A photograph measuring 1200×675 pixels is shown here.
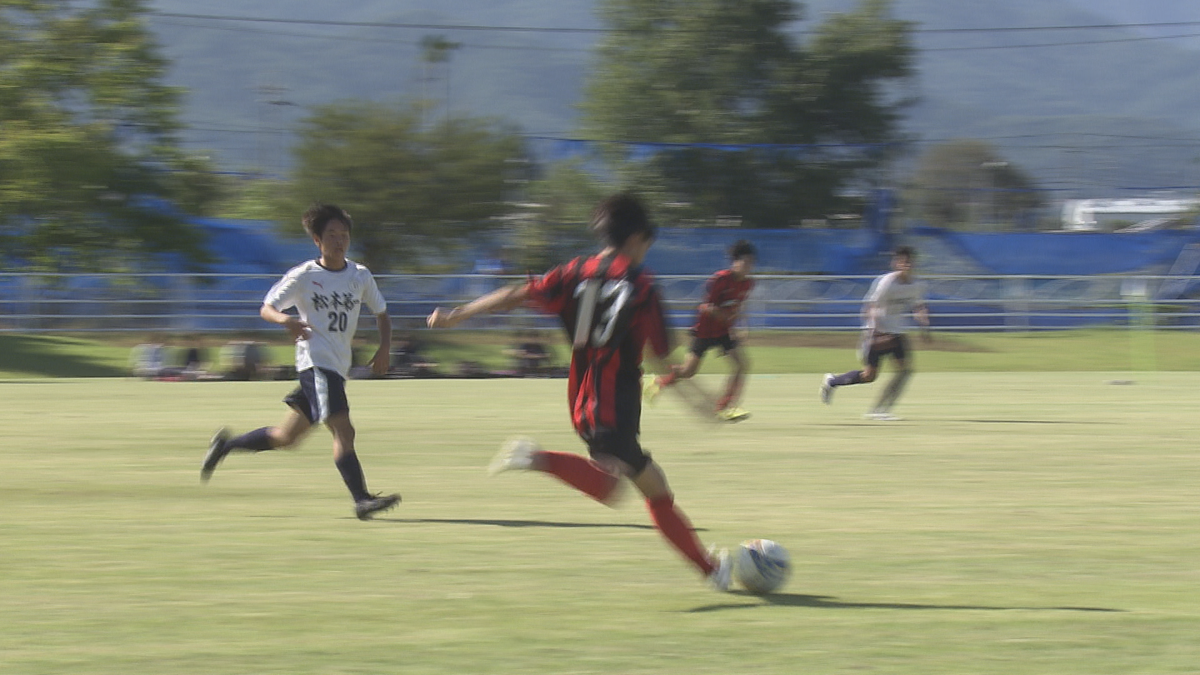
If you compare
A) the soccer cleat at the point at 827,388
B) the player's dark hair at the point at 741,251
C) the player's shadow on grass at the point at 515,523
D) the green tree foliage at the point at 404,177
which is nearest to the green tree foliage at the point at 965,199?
the green tree foliage at the point at 404,177

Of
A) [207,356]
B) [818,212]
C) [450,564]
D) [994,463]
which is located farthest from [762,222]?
[450,564]

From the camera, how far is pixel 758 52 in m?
54.8

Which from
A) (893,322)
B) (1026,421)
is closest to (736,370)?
(893,322)

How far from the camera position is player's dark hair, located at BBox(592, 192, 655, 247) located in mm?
6027

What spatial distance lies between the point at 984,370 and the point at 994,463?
14.9 m

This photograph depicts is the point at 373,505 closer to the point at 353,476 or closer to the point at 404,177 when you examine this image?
the point at 353,476

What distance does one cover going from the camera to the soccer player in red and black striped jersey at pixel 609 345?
6.06 meters

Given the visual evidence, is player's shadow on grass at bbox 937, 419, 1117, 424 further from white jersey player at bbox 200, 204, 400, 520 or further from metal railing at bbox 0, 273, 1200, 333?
metal railing at bbox 0, 273, 1200, 333

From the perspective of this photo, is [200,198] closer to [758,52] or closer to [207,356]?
[207,356]

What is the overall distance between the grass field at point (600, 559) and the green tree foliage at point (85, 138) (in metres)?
18.8

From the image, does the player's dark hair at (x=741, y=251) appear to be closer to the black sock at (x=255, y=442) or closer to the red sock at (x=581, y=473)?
the black sock at (x=255, y=442)

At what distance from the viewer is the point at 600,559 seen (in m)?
7.22

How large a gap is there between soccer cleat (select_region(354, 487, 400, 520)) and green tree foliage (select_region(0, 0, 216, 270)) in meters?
24.6

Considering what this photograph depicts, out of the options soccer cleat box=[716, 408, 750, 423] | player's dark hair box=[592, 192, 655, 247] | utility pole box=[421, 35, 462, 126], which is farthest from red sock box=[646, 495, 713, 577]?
utility pole box=[421, 35, 462, 126]
